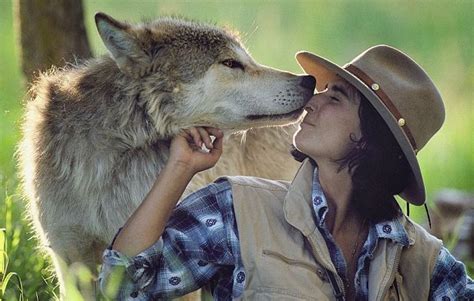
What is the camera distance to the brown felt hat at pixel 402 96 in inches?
171

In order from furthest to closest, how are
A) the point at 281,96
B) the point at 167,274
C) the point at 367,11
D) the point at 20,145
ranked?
the point at 367,11, the point at 20,145, the point at 281,96, the point at 167,274

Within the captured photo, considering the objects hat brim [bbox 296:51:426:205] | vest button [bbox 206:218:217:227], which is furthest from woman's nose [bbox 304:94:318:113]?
vest button [bbox 206:218:217:227]

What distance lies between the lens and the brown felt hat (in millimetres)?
4348

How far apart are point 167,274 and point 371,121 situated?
3.18 ft

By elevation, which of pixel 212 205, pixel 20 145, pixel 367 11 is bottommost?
pixel 367 11

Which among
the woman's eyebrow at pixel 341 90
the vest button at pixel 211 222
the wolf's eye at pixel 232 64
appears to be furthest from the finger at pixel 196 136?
the wolf's eye at pixel 232 64

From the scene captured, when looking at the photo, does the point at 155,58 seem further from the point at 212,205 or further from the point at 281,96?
the point at 212,205

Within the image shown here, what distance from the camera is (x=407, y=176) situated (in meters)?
4.48

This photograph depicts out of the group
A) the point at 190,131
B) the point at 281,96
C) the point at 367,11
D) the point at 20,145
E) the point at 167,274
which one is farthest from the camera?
the point at 367,11

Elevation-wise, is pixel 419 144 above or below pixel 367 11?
above

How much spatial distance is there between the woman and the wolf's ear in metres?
0.74

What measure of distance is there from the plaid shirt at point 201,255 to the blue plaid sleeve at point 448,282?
0.66 ft

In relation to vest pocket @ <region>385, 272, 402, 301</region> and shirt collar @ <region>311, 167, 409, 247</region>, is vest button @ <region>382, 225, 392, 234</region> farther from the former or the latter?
vest pocket @ <region>385, 272, 402, 301</region>

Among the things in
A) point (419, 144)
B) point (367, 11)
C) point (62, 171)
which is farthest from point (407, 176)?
point (367, 11)
